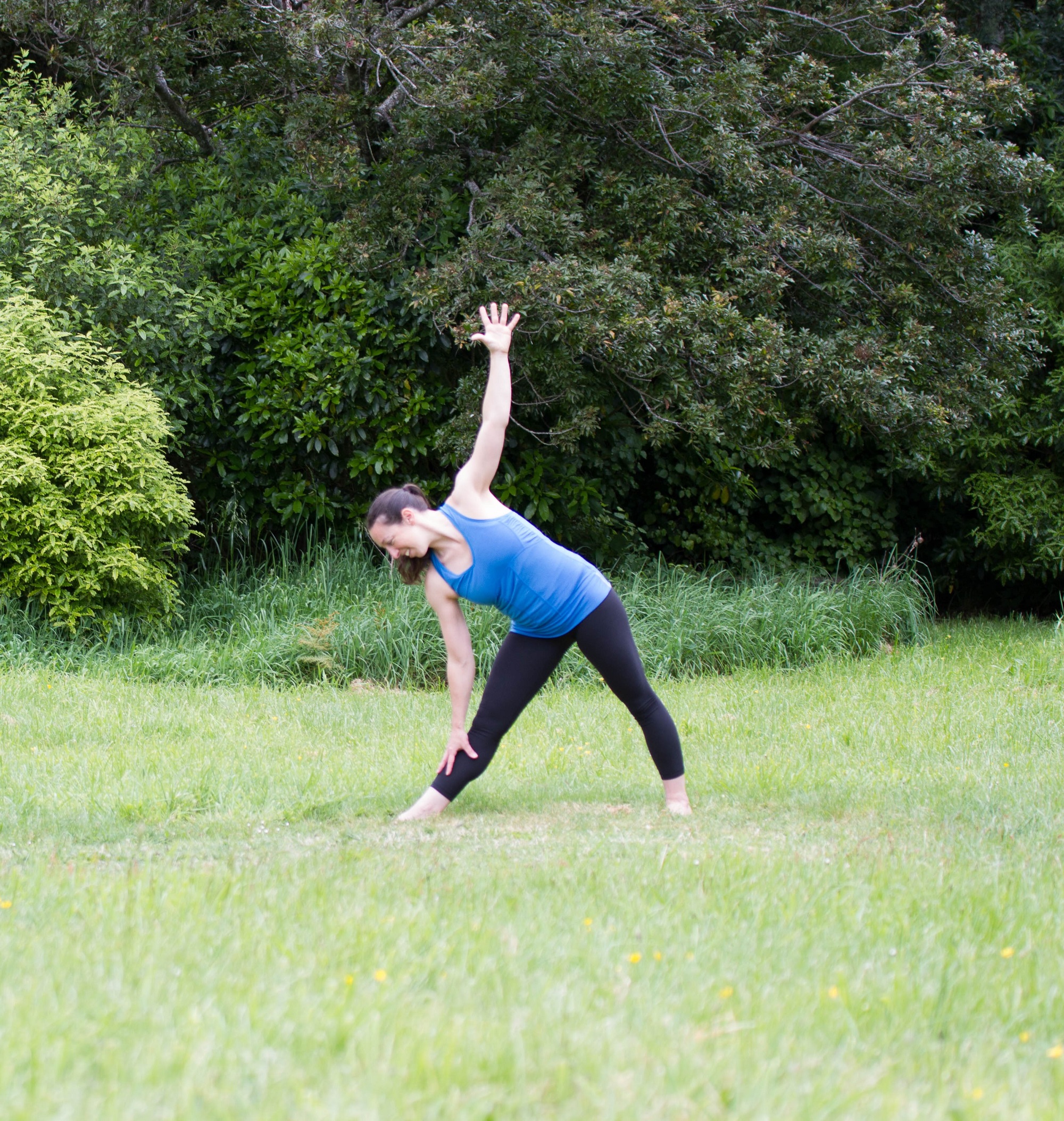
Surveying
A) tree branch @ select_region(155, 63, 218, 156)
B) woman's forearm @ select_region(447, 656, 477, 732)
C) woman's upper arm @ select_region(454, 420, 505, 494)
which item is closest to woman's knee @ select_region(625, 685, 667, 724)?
woman's forearm @ select_region(447, 656, 477, 732)

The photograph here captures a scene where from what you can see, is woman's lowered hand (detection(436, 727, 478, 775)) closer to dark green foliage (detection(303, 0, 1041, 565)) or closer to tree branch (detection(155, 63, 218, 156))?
dark green foliage (detection(303, 0, 1041, 565))

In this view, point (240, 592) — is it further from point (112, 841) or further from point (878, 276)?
point (878, 276)

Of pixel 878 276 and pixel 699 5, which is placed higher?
pixel 699 5

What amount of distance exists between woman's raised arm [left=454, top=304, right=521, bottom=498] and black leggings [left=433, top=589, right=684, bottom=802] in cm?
74

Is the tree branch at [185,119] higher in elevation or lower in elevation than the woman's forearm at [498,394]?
lower

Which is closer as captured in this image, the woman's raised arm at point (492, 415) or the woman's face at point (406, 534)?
the woman's raised arm at point (492, 415)

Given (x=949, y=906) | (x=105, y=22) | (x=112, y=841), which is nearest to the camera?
(x=949, y=906)

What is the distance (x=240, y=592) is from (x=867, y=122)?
24.2ft

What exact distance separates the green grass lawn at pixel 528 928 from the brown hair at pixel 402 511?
1091mm

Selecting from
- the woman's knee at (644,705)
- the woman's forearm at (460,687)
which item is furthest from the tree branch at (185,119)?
the woman's knee at (644,705)

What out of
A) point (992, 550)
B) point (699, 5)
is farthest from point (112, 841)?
point (992, 550)

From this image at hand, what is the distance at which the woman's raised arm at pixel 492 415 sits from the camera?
4434mm

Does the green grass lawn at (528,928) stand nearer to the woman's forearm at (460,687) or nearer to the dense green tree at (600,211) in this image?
the woman's forearm at (460,687)

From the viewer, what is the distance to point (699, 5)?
32.1 feet
